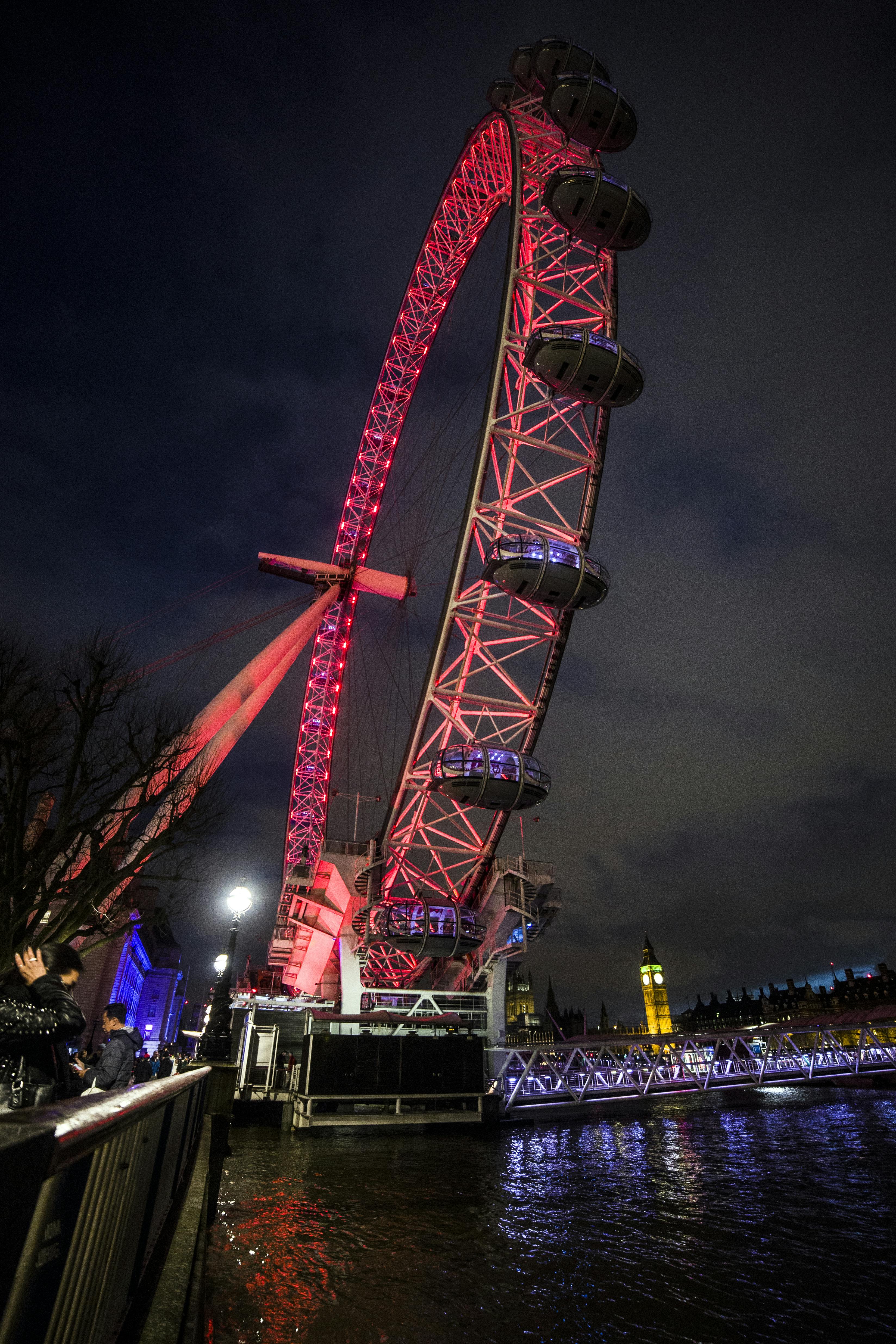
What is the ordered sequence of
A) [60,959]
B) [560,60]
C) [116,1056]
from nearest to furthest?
1. [60,959]
2. [116,1056]
3. [560,60]

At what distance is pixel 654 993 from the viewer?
171500 millimetres

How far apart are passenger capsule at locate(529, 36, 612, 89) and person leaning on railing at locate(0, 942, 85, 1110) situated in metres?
38.7

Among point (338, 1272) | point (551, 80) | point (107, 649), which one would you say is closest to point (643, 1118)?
point (338, 1272)

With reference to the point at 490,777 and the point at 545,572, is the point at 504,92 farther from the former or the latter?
the point at 490,777

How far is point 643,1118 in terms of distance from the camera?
36.8 metres

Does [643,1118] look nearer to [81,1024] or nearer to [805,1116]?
[805,1116]

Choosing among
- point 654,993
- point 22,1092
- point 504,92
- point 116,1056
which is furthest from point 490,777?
point 654,993

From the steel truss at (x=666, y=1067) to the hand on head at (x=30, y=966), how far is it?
110 ft

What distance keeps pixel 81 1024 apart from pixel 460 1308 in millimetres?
7347

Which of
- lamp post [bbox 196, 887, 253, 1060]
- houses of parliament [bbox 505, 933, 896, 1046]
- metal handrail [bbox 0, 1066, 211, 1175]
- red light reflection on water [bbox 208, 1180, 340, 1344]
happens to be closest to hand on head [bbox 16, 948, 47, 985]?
metal handrail [bbox 0, 1066, 211, 1175]

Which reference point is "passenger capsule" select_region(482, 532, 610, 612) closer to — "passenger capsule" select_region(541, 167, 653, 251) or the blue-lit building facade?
"passenger capsule" select_region(541, 167, 653, 251)

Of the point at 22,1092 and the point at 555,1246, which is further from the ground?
the point at 22,1092

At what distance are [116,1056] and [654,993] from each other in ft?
613

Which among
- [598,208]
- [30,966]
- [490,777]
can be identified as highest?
[598,208]
